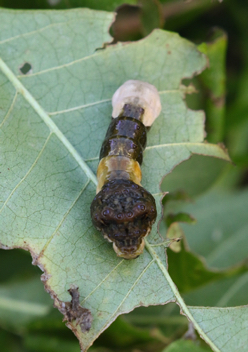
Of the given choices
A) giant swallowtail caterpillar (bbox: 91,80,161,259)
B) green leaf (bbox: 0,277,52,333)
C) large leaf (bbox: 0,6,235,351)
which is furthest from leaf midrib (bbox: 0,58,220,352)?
green leaf (bbox: 0,277,52,333)

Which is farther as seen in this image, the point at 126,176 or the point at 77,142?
the point at 77,142

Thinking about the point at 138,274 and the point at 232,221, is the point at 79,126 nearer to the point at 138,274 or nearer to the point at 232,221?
the point at 138,274

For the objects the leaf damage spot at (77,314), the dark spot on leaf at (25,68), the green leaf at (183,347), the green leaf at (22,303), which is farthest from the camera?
the green leaf at (22,303)

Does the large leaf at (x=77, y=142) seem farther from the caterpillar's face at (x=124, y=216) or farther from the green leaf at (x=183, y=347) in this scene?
the green leaf at (x=183, y=347)

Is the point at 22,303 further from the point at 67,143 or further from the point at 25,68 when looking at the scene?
the point at 25,68

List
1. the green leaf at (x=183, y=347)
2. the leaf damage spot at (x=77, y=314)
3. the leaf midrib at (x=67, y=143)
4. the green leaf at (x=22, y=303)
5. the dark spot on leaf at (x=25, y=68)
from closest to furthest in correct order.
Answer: the leaf damage spot at (x=77, y=314) → the leaf midrib at (x=67, y=143) → the green leaf at (x=183, y=347) → the dark spot on leaf at (x=25, y=68) → the green leaf at (x=22, y=303)

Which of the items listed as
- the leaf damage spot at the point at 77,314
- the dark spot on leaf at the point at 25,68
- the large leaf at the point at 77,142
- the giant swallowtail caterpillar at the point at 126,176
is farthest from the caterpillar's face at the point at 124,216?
the dark spot on leaf at the point at 25,68

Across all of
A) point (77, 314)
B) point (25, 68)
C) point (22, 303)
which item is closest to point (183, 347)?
point (77, 314)
